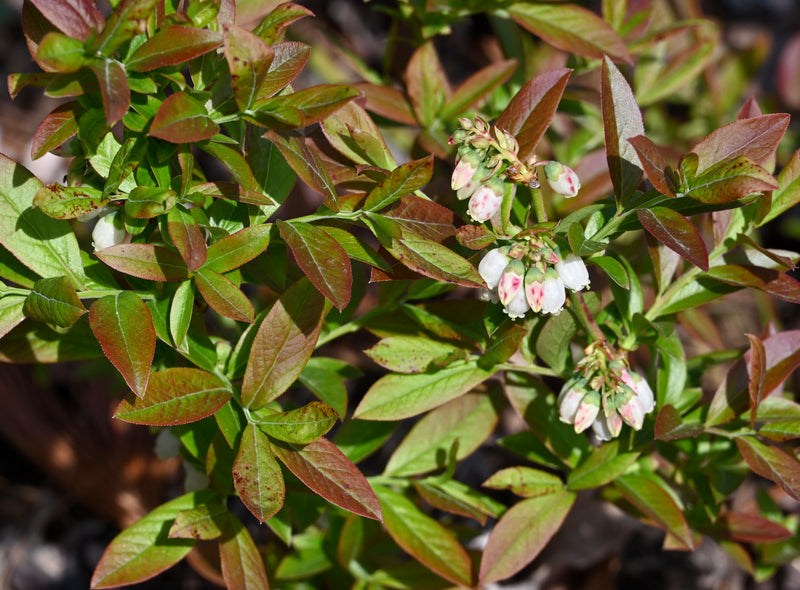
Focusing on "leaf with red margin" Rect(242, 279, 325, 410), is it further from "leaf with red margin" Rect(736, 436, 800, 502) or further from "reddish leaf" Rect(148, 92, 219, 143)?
"leaf with red margin" Rect(736, 436, 800, 502)

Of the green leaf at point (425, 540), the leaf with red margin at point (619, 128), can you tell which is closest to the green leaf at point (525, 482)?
the green leaf at point (425, 540)

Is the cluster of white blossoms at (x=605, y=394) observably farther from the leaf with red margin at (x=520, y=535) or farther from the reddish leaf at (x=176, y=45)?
the reddish leaf at (x=176, y=45)

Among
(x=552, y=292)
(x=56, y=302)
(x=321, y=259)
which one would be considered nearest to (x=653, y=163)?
(x=552, y=292)

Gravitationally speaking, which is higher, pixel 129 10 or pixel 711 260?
pixel 129 10

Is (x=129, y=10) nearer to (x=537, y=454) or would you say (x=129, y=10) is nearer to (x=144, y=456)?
(x=537, y=454)

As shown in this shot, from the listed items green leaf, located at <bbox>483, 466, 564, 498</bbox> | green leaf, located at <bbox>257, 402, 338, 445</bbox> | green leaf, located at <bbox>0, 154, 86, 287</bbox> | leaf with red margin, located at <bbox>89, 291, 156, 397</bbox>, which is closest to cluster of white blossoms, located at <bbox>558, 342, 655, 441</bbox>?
green leaf, located at <bbox>483, 466, 564, 498</bbox>

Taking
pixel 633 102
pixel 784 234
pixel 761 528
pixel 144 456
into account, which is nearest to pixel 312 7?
pixel 144 456

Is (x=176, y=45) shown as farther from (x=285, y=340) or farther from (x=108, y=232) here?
(x=285, y=340)
